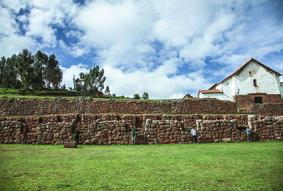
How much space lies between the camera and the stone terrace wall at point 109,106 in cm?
2655

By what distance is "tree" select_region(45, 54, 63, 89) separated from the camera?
62.1 meters

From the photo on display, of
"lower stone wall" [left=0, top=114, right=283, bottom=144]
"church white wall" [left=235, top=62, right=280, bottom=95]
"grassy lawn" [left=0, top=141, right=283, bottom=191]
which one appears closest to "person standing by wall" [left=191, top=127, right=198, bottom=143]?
"lower stone wall" [left=0, top=114, right=283, bottom=144]

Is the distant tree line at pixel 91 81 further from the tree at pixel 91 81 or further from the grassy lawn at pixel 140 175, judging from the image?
the grassy lawn at pixel 140 175

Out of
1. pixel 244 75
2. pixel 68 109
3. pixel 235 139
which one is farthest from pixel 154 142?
pixel 244 75

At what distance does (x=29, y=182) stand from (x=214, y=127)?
13944 millimetres

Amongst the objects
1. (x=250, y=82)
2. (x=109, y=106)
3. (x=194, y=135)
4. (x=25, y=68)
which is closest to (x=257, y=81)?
(x=250, y=82)

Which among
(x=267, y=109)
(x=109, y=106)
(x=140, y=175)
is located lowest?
(x=140, y=175)

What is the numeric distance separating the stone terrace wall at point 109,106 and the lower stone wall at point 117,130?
344 inches

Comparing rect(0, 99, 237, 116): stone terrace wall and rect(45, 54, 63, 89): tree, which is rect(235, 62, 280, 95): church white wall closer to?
rect(0, 99, 237, 116): stone terrace wall

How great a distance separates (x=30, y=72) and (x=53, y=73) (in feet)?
44.4

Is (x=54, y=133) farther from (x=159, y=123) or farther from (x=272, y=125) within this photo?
(x=272, y=125)

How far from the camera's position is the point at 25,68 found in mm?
49906

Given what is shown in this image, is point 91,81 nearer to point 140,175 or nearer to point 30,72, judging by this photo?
point 30,72

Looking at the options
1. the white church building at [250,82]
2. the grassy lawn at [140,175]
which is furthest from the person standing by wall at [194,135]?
the white church building at [250,82]
